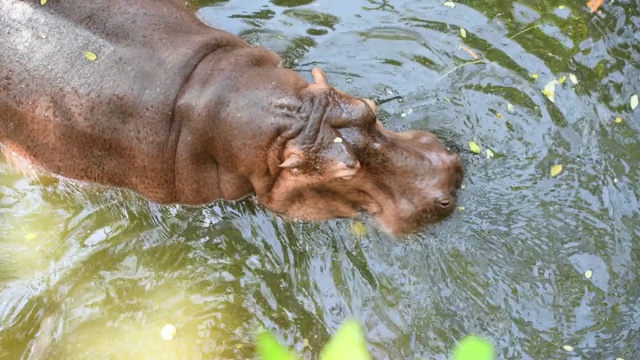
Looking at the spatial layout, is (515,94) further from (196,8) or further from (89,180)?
(89,180)

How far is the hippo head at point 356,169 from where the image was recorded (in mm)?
3783

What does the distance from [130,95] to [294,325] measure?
1833 millimetres

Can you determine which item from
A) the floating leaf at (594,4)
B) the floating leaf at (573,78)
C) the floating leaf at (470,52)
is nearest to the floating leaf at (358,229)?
the floating leaf at (470,52)

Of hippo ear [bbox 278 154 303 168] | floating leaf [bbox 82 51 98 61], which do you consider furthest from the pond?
floating leaf [bbox 82 51 98 61]

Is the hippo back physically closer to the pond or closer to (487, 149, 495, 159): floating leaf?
the pond

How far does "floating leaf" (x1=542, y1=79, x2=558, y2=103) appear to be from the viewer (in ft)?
15.2

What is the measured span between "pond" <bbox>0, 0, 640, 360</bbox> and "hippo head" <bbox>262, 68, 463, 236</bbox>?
0.67 ft

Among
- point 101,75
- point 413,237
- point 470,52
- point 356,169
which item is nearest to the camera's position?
point 356,169

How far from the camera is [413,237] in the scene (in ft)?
14.2

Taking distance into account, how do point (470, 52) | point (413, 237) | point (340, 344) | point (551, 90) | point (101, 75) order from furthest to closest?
1. point (470, 52)
2. point (551, 90)
3. point (413, 237)
4. point (101, 75)
5. point (340, 344)

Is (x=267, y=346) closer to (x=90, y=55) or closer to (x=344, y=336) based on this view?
(x=344, y=336)

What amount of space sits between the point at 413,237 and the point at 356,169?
2.71 feet

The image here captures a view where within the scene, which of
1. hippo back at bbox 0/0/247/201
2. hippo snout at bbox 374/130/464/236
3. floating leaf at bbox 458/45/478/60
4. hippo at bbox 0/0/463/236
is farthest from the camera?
floating leaf at bbox 458/45/478/60

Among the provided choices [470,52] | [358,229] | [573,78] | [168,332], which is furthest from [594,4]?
[168,332]
